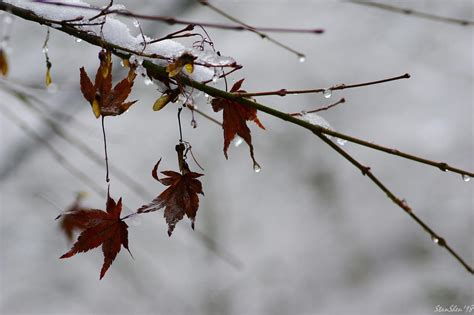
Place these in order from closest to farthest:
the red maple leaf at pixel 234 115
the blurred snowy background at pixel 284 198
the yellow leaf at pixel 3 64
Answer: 1. the yellow leaf at pixel 3 64
2. the red maple leaf at pixel 234 115
3. the blurred snowy background at pixel 284 198

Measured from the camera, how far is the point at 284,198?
4.48 meters

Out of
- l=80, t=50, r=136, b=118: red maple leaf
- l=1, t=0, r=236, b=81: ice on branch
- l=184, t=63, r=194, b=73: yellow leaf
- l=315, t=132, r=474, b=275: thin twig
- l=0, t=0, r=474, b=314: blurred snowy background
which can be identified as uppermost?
l=0, t=0, r=474, b=314: blurred snowy background

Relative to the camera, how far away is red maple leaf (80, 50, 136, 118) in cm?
75

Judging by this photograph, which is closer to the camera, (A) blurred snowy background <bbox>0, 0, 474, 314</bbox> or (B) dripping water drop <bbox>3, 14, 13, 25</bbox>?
(B) dripping water drop <bbox>3, 14, 13, 25</bbox>

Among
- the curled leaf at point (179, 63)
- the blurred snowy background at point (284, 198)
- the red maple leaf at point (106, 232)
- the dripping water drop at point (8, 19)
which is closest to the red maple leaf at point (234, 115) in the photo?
the curled leaf at point (179, 63)

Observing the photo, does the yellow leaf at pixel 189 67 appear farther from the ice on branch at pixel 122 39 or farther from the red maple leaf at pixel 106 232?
the red maple leaf at pixel 106 232

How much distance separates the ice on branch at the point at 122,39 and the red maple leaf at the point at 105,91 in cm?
5

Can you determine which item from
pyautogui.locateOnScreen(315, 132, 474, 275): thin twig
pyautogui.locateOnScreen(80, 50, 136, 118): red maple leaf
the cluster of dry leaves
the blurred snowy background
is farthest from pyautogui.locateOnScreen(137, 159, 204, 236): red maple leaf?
the blurred snowy background

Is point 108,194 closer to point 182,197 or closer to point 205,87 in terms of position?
point 182,197

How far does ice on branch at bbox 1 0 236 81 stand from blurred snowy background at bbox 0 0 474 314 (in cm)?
301

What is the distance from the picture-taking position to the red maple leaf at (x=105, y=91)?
2.46 ft

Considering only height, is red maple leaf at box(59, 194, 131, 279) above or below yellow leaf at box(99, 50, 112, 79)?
below

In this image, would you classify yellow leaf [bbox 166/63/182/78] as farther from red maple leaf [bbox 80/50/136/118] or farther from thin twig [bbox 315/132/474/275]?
thin twig [bbox 315/132/474/275]

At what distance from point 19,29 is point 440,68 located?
11.9 feet
